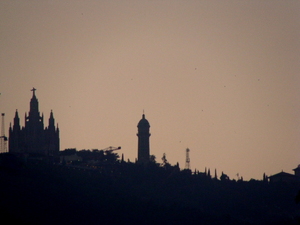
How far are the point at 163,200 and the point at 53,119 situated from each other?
38331mm

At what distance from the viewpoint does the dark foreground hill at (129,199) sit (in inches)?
5285

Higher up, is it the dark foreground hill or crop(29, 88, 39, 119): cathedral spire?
crop(29, 88, 39, 119): cathedral spire

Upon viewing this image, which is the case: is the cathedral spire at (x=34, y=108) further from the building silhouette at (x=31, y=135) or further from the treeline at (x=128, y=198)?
the treeline at (x=128, y=198)

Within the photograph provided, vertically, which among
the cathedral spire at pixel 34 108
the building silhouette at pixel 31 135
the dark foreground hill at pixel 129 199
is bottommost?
the dark foreground hill at pixel 129 199

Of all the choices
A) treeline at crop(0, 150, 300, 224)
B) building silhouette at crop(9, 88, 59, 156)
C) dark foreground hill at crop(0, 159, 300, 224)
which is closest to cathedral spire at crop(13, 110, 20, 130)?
building silhouette at crop(9, 88, 59, 156)

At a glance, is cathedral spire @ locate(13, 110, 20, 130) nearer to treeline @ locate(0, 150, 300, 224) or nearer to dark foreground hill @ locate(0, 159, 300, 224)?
treeline @ locate(0, 150, 300, 224)

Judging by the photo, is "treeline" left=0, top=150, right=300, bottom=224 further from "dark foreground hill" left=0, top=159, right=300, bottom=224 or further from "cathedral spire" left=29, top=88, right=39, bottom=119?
"cathedral spire" left=29, top=88, right=39, bottom=119

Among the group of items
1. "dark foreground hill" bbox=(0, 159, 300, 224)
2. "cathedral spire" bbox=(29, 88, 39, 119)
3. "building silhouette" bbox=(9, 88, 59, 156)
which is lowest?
"dark foreground hill" bbox=(0, 159, 300, 224)

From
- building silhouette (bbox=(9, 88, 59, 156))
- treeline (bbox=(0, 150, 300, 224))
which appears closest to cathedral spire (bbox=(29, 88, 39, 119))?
building silhouette (bbox=(9, 88, 59, 156))

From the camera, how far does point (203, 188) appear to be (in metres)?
194

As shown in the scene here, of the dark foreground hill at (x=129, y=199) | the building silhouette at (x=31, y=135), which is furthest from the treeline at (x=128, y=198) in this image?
the building silhouette at (x=31, y=135)

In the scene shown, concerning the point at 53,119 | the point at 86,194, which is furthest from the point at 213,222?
the point at 53,119

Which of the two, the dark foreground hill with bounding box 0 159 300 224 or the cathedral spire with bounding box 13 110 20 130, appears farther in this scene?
the cathedral spire with bounding box 13 110 20 130

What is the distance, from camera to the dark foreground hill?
440 ft
